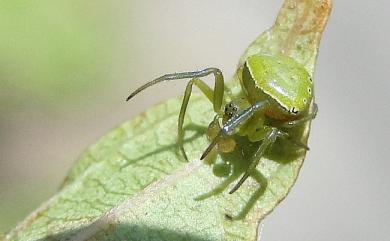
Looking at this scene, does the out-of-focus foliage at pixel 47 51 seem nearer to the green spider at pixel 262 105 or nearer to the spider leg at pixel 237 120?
the green spider at pixel 262 105

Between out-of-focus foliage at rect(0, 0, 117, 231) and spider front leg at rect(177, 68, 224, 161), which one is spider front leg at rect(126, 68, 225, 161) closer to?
spider front leg at rect(177, 68, 224, 161)

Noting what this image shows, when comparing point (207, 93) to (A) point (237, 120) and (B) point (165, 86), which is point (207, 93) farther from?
(B) point (165, 86)

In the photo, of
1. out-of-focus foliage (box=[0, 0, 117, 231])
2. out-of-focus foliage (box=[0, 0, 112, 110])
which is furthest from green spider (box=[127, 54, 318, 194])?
out-of-focus foliage (box=[0, 0, 112, 110])

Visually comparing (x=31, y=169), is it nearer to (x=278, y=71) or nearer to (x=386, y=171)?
(x=386, y=171)

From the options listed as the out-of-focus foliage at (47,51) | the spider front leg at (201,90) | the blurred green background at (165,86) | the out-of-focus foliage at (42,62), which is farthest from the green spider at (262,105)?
the out-of-focus foliage at (47,51)

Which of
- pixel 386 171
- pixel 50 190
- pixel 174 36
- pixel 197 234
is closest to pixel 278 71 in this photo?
pixel 197 234

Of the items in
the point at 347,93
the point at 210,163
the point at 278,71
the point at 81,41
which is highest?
the point at 278,71
